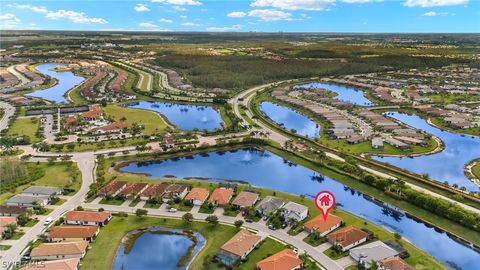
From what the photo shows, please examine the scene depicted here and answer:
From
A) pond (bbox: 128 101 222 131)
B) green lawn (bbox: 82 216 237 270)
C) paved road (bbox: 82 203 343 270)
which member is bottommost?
green lawn (bbox: 82 216 237 270)

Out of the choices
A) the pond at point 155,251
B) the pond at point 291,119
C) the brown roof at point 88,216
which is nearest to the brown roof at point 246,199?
the pond at point 155,251

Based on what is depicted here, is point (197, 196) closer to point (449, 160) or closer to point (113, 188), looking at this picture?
point (113, 188)

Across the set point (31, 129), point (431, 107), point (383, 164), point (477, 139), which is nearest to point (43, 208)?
point (31, 129)

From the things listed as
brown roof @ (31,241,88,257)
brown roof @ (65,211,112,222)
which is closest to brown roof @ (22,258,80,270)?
brown roof @ (31,241,88,257)

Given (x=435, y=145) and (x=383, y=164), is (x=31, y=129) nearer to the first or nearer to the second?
(x=383, y=164)

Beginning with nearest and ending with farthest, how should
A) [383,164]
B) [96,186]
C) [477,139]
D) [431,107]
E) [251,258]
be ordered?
[251,258] → [96,186] → [383,164] → [477,139] → [431,107]

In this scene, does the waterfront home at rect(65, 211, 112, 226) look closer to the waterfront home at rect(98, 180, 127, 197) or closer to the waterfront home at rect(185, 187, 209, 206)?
the waterfront home at rect(98, 180, 127, 197)
